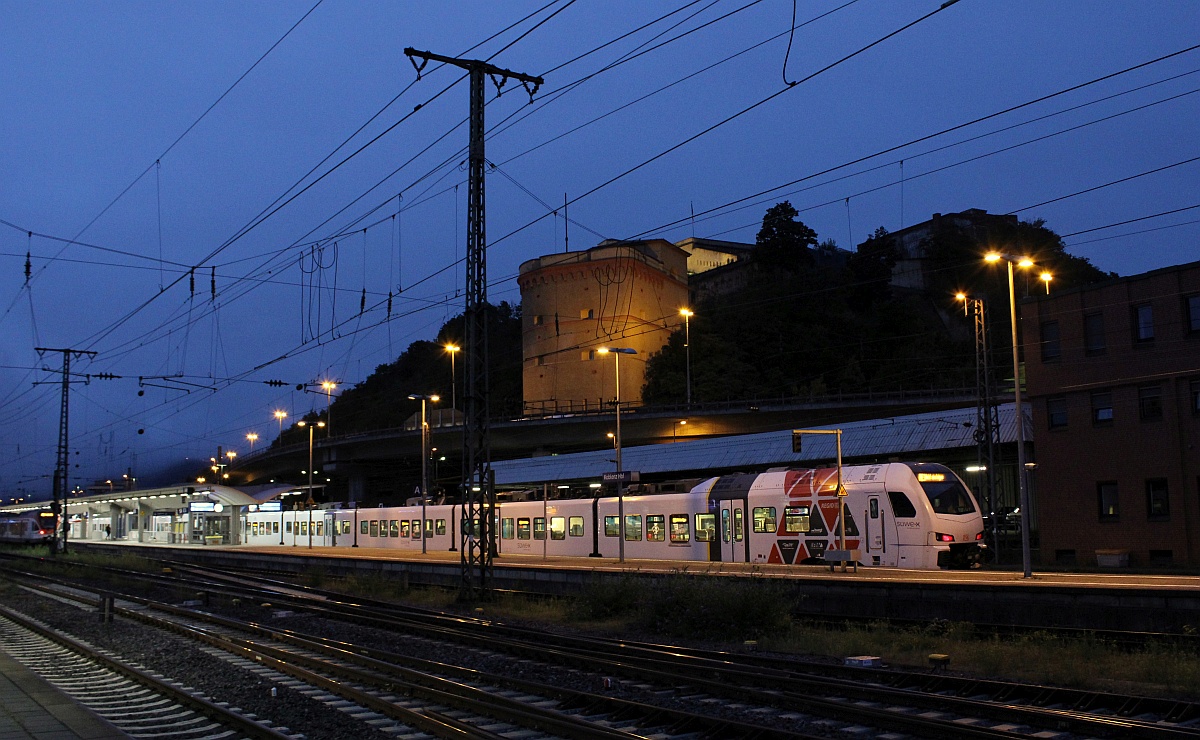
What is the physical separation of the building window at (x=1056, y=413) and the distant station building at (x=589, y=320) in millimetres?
61632

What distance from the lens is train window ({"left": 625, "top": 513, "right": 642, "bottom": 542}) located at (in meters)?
35.7

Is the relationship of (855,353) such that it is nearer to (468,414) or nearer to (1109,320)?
(1109,320)

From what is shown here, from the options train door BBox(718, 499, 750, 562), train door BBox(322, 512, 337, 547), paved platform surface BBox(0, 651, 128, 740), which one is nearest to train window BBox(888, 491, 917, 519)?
train door BBox(718, 499, 750, 562)

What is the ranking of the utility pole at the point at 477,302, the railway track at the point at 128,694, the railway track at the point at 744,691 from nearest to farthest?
the railway track at the point at 744,691
the railway track at the point at 128,694
the utility pole at the point at 477,302

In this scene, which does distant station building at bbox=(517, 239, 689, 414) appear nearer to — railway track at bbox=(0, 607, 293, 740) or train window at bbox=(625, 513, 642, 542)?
train window at bbox=(625, 513, 642, 542)

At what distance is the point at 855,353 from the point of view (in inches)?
3915

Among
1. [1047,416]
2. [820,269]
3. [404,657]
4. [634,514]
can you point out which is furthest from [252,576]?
[820,269]

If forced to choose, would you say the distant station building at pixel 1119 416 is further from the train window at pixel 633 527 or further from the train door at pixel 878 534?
the train window at pixel 633 527

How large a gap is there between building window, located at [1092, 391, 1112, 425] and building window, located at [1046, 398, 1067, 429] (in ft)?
3.90

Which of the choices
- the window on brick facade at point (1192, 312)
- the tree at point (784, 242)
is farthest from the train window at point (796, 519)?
the tree at point (784, 242)

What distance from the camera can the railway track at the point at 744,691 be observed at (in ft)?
33.8

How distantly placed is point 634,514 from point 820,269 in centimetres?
8691

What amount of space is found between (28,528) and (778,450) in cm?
5947

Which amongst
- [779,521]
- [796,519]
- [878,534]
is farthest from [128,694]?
[779,521]
